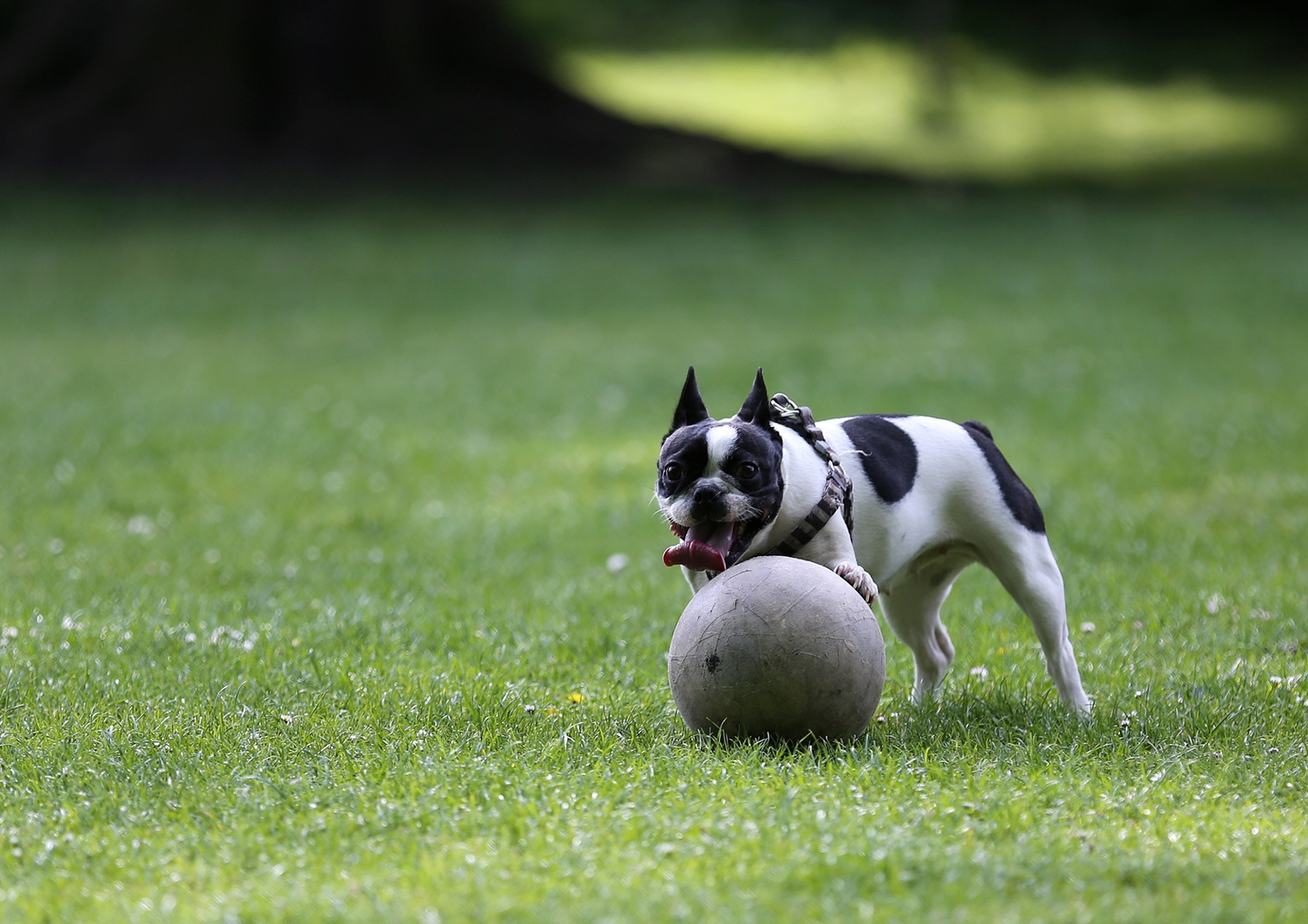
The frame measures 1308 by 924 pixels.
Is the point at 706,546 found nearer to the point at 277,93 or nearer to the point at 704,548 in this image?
the point at 704,548

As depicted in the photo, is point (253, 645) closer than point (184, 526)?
Yes

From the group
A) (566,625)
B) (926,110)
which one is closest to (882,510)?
(566,625)

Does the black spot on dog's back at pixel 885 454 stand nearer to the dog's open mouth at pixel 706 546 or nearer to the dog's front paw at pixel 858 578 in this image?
the dog's front paw at pixel 858 578

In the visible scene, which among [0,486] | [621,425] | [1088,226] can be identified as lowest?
[0,486]

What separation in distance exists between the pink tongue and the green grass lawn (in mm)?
619

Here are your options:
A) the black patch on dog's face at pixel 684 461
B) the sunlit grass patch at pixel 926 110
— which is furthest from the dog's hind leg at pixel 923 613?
the sunlit grass patch at pixel 926 110

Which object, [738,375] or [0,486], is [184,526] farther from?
[738,375]

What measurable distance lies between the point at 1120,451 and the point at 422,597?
5685 mm

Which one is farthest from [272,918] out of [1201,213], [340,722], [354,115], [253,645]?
[354,115]

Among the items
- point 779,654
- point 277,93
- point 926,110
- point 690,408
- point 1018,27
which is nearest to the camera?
point 779,654

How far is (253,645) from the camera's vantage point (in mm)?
6172

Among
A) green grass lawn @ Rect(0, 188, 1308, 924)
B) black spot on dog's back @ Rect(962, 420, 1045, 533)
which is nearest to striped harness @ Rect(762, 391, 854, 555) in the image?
black spot on dog's back @ Rect(962, 420, 1045, 533)

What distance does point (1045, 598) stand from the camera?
523 cm

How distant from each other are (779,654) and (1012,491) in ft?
3.99
